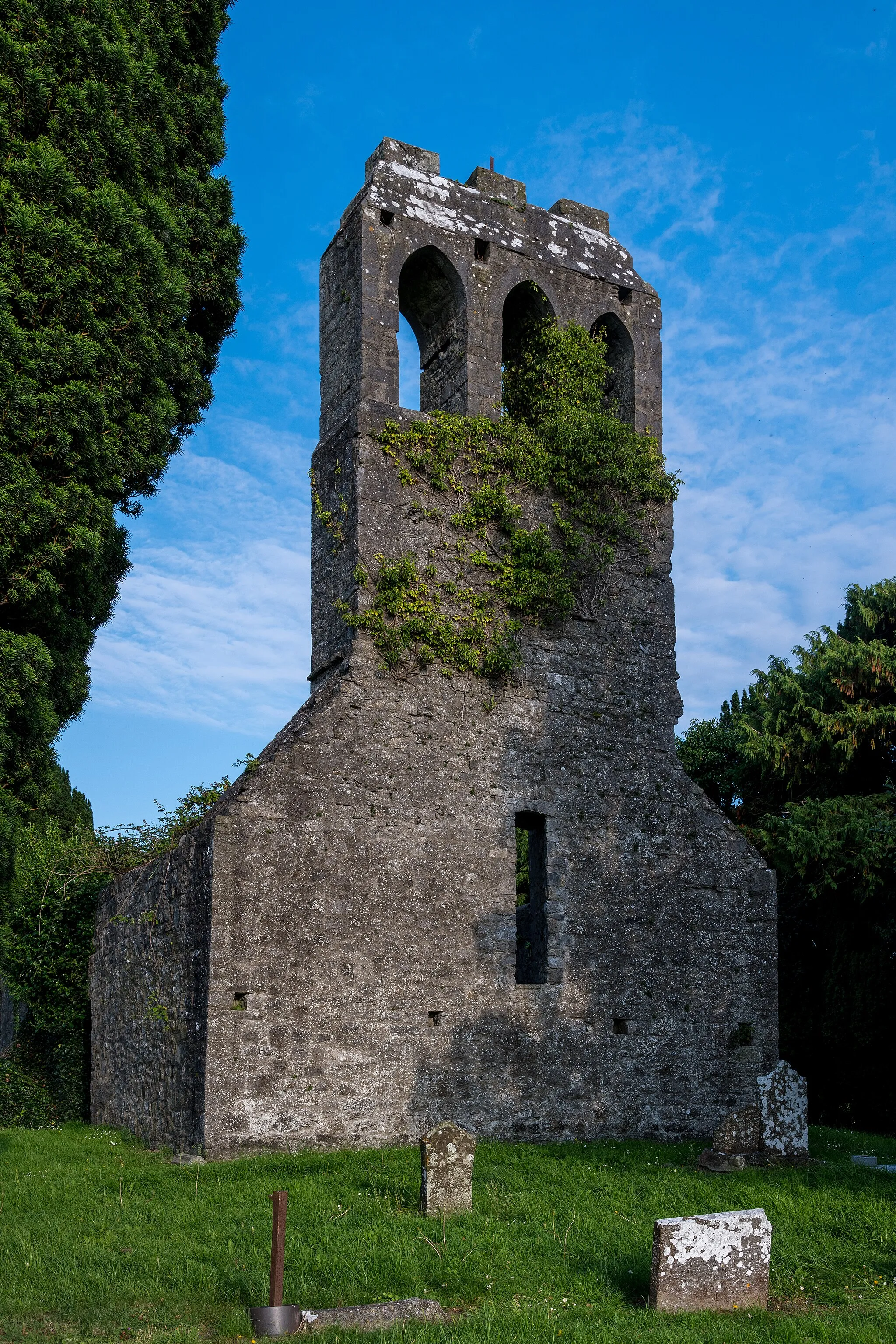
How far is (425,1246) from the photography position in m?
6.57

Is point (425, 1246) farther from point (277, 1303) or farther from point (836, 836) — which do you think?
point (836, 836)

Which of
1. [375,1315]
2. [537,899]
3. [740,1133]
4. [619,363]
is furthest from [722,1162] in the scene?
[619,363]

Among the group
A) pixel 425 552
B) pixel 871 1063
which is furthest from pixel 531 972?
pixel 871 1063

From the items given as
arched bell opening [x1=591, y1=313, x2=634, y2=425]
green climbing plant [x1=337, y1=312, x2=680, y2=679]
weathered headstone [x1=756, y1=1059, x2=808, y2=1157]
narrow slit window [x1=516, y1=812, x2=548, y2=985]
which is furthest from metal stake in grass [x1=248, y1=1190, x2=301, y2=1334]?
arched bell opening [x1=591, y1=313, x2=634, y2=425]

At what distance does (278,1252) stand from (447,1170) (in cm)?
236

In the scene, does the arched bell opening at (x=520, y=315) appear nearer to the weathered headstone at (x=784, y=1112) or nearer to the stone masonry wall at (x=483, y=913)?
the stone masonry wall at (x=483, y=913)

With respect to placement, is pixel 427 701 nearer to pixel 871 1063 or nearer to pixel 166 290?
pixel 166 290

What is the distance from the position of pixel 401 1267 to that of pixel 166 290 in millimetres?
8406

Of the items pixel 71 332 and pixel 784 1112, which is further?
pixel 784 1112

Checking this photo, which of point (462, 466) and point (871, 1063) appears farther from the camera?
point (871, 1063)

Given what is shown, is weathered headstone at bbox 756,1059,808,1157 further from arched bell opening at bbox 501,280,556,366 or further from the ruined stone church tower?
arched bell opening at bbox 501,280,556,366

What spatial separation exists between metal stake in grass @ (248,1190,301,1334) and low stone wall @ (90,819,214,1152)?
4191 mm

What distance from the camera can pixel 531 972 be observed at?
1169cm

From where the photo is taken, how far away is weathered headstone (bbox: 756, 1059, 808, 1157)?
9.55 metres
